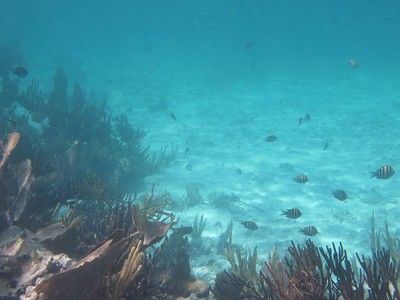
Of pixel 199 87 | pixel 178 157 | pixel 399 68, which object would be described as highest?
pixel 399 68

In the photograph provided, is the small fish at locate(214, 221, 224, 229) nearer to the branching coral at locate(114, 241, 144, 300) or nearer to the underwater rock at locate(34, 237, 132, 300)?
the branching coral at locate(114, 241, 144, 300)

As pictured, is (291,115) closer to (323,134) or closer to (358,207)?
(323,134)

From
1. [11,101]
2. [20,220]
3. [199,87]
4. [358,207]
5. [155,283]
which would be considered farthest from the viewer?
[199,87]

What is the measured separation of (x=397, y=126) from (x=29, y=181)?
87.0ft

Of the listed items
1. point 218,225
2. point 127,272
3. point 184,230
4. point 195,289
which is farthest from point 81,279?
Result: point 218,225

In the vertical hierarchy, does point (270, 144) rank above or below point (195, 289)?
above

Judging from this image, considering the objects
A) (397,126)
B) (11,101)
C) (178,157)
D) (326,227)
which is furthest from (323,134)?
(11,101)

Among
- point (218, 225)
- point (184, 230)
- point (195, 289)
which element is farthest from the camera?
point (218, 225)

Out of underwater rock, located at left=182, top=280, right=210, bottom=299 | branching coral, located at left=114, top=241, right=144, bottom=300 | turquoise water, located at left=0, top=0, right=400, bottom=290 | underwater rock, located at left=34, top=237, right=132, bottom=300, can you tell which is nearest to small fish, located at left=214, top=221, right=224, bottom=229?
turquoise water, located at left=0, top=0, right=400, bottom=290

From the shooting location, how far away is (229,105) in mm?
34625

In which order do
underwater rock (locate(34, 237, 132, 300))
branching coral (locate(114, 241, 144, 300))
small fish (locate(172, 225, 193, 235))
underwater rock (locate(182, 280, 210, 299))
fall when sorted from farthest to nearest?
small fish (locate(172, 225, 193, 235)) → underwater rock (locate(182, 280, 210, 299)) → branching coral (locate(114, 241, 144, 300)) → underwater rock (locate(34, 237, 132, 300))

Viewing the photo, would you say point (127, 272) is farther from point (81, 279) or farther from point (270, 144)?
point (270, 144)

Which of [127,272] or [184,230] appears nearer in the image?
[127,272]

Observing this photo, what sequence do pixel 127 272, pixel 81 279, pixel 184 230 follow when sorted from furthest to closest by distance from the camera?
pixel 184 230, pixel 127 272, pixel 81 279
